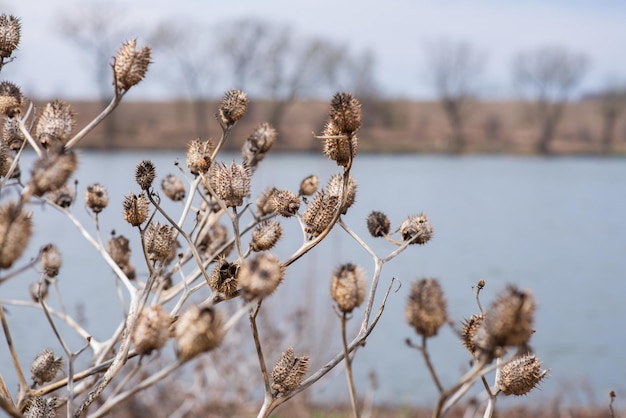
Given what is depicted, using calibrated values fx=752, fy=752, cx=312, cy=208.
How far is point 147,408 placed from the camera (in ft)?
19.9

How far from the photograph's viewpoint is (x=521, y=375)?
41.1 inches

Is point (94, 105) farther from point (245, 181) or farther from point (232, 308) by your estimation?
point (245, 181)

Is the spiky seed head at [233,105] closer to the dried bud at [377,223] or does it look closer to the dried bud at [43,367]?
the dried bud at [377,223]

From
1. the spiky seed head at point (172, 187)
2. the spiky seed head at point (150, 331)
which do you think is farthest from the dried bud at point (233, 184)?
the spiky seed head at point (172, 187)

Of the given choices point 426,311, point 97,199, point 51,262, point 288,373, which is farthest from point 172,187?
point 426,311

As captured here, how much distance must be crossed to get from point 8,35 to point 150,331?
72 cm

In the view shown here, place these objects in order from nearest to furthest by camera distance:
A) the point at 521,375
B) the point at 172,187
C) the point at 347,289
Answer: the point at 347,289
the point at 521,375
the point at 172,187

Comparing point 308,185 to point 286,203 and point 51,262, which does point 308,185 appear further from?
point 51,262

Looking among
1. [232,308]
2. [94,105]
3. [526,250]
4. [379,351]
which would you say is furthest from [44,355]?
[94,105]

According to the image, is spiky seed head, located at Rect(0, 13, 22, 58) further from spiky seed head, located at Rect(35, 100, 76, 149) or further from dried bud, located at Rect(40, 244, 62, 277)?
dried bud, located at Rect(40, 244, 62, 277)

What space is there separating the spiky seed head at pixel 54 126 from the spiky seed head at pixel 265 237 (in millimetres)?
334

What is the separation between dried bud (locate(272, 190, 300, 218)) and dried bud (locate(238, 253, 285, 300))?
19.6 inches

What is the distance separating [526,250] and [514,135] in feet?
130

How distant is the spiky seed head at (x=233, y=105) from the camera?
1.43 meters
